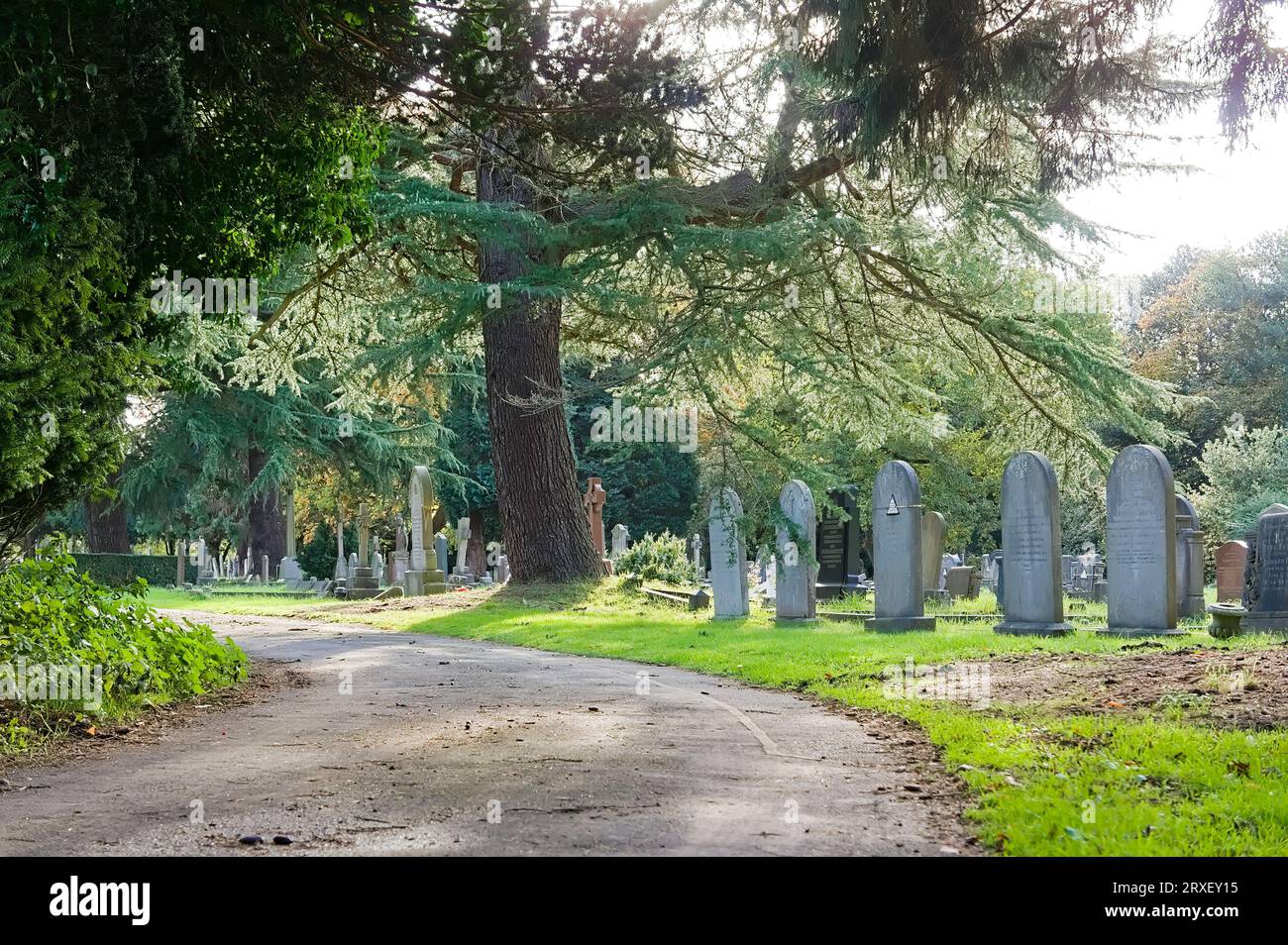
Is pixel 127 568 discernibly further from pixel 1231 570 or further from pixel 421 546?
pixel 1231 570

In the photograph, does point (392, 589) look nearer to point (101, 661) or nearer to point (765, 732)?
point (101, 661)

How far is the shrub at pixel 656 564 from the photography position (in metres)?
22.2

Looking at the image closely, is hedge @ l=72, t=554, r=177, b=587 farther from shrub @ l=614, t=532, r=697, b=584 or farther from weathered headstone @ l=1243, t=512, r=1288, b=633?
weathered headstone @ l=1243, t=512, r=1288, b=633

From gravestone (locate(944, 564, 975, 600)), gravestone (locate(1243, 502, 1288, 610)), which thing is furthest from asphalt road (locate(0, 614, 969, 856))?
gravestone (locate(944, 564, 975, 600))

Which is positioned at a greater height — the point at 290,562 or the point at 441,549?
the point at 441,549

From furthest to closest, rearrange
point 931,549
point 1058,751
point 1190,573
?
point 931,549, point 1190,573, point 1058,751

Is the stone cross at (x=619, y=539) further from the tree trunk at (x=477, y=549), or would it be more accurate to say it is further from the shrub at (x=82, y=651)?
the shrub at (x=82, y=651)

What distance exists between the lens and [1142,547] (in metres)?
12.9

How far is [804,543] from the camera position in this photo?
14219 millimetres

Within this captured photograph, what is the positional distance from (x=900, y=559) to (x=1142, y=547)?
9.67ft

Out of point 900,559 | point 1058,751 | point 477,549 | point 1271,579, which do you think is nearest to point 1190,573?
point 1271,579

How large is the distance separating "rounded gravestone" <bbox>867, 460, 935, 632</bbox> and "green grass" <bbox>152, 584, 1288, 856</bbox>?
64cm

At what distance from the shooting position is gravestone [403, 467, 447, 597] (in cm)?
2648
